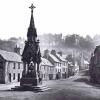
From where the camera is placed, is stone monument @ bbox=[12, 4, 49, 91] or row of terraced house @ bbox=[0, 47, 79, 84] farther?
row of terraced house @ bbox=[0, 47, 79, 84]

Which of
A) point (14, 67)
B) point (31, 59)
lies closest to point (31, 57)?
point (31, 59)

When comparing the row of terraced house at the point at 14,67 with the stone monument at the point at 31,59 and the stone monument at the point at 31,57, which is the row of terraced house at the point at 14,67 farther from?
the stone monument at the point at 31,57

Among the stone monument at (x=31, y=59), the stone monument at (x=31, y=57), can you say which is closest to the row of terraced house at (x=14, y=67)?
the stone monument at (x=31, y=59)

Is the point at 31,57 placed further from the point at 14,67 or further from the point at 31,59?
the point at 14,67

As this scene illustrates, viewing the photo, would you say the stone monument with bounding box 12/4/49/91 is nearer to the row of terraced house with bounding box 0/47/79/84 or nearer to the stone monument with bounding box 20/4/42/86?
the stone monument with bounding box 20/4/42/86

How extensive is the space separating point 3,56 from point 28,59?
18.0 m

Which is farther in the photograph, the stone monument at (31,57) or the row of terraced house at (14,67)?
the row of terraced house at (14,67)

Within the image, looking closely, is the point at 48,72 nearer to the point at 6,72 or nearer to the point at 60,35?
the point at 6,72

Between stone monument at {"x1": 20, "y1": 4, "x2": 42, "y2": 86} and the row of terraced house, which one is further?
the row of terraced house

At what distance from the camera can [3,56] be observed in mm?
52812

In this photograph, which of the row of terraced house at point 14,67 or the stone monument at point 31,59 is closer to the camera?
the stone monument at point 31,59

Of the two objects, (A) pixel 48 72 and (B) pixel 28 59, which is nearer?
(B) pixel 28 59

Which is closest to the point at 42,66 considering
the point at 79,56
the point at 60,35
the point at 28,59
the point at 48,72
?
the point at 48,72

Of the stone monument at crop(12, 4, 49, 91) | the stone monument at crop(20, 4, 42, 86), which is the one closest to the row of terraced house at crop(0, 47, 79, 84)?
Result: the stone monument at crop(12, 4, 49, 91)
